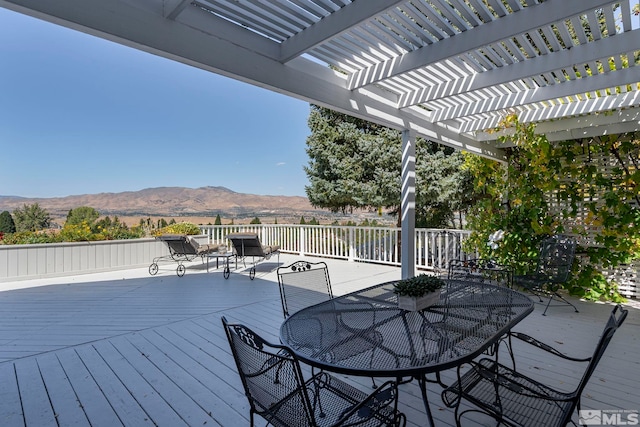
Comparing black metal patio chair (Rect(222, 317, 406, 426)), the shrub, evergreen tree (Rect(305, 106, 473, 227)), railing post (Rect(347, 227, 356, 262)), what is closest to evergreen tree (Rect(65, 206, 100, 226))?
the shrub

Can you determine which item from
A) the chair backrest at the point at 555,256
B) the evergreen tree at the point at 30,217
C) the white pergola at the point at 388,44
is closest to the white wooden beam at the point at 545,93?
the white pergola at the point at 388,44

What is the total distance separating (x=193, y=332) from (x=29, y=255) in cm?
503

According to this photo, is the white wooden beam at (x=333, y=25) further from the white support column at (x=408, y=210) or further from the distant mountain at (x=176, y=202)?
the distant mountain at (x=176, y=202)

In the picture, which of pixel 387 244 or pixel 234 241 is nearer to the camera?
pixel 234 241

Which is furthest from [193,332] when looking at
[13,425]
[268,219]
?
[268,219]

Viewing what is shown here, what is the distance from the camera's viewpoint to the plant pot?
2033mm

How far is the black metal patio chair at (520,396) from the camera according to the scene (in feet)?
4.60

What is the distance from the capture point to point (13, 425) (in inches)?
77.1

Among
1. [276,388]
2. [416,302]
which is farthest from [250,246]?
[276,388]

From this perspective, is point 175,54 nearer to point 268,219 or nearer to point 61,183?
point 268,219

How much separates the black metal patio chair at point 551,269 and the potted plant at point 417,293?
10.0ft

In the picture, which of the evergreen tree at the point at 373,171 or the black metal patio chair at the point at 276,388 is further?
the evergreen tree at the point at 373,171

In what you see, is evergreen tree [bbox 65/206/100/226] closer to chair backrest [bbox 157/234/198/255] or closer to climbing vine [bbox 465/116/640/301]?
chair backrest [bbox 157/234/198/255]

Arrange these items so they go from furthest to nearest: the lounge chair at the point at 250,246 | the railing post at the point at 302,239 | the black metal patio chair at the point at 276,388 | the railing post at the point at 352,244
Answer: the railing post at the point at 302,239 < the railing post at the point at 352,244 < the lounge chair at the point at 250,246 < the black metal patio chair at the point at 276,388
